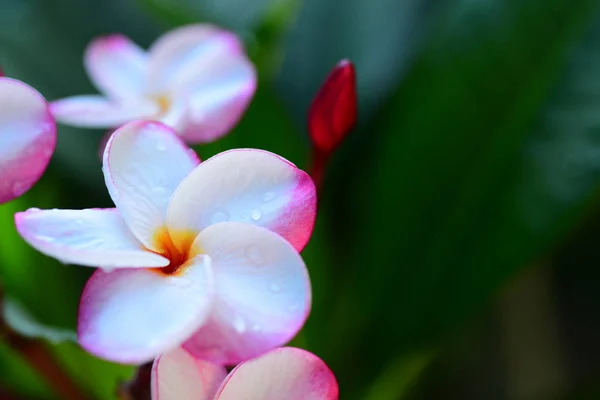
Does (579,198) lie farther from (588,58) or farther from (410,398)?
(410,398)

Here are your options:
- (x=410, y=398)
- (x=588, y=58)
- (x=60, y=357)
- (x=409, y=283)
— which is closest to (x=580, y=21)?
(x=588, y=58)

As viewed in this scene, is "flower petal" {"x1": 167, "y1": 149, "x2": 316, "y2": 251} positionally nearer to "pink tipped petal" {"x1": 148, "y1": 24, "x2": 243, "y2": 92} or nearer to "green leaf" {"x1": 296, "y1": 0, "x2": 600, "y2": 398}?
"pink tipped petal" {"x1": 148, "y1": 24, "x2": 243, "y2": 92}

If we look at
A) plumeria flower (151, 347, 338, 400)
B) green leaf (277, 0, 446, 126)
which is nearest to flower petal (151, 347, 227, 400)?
plumeria flower (151, 347, 338, 400)

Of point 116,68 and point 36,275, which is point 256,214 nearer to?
point 116,68

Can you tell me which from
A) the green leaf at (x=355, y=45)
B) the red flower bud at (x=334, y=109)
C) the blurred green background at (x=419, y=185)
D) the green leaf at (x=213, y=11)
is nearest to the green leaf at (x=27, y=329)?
the blurred green background at (x=419, y=185)

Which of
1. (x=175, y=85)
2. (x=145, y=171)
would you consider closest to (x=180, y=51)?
(x=175, y=85)

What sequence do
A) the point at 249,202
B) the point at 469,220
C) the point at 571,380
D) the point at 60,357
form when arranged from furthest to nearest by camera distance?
1. the point at 571,380
2. the point at 469,220
3. the point at 60,357
4. the point at 249,202
